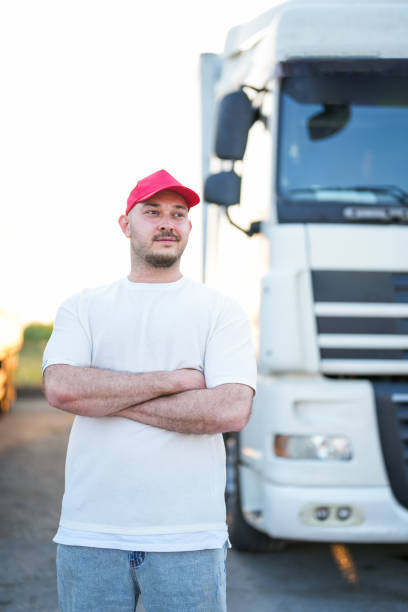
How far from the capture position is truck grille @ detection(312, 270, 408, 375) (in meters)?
4.71

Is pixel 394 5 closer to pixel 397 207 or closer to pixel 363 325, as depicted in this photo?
→ pixel 397 207

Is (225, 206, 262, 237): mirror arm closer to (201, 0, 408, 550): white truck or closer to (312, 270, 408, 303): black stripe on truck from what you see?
(201, 0, 408, 550): white truck

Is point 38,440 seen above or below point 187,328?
below

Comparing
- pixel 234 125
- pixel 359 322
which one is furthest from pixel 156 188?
pixel 234 125

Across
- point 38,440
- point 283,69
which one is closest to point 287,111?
point 283,69

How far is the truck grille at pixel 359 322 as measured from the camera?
4.71m

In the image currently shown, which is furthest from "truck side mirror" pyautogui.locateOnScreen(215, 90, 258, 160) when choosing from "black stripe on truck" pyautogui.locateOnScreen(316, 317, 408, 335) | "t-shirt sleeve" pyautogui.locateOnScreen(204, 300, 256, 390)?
"t-shirt sleeve" pyautogui.locateOnScreen(204, 300, 256, 390)

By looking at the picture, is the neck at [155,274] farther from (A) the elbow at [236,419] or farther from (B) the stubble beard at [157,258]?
(A) the elbow at [236,419]

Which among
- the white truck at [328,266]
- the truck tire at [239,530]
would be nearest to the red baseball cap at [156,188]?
the white truck at [328,266]

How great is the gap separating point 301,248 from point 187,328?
7.15 feet

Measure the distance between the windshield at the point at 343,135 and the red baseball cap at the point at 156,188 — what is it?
7.08 feet

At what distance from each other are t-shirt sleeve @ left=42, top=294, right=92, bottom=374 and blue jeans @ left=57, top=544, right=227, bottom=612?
1.97 ft

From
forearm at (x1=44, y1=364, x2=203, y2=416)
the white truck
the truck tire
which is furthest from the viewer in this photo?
the truck tire

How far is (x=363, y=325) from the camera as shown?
4.73m
